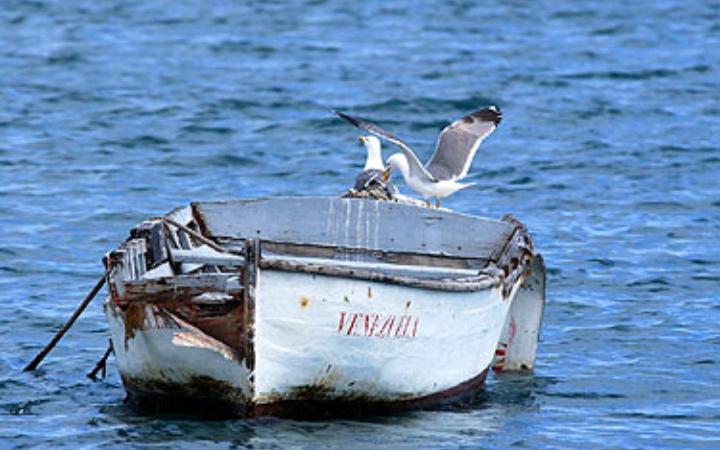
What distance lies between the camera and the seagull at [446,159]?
14.0 m

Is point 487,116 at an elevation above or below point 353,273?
above

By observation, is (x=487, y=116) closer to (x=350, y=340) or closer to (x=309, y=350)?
(x=350, y=340)

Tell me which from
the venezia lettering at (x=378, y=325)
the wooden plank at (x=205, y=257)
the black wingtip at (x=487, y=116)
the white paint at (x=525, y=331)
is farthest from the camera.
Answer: the black wingtip at (x=487, y=116)

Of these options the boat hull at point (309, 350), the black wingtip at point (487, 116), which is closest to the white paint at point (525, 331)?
the black wingtip at point (487, 116)

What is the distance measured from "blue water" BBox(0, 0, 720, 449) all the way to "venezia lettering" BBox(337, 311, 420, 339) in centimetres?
67

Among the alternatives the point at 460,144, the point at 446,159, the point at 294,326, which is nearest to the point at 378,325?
the point at 294,326

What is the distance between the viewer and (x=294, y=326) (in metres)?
11.0

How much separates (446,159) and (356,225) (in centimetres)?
123

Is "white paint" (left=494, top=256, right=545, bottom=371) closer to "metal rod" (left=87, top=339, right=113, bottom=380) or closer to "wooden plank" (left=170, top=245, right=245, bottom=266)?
"wooden plank" (left=170, top=245, right=245, bottom=266)

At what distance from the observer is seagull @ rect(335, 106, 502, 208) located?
1398 centimetres

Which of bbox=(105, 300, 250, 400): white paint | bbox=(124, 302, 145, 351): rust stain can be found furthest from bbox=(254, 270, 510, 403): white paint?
bbox=(124, 302, 145, 351): rust stain

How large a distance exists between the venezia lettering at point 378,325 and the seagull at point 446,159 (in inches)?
95.6

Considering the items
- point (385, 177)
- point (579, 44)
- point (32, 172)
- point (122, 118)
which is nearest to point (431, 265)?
point (385, 177)

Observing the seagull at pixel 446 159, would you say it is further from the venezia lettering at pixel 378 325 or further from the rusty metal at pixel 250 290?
the rusty metal at pixel 250 290
